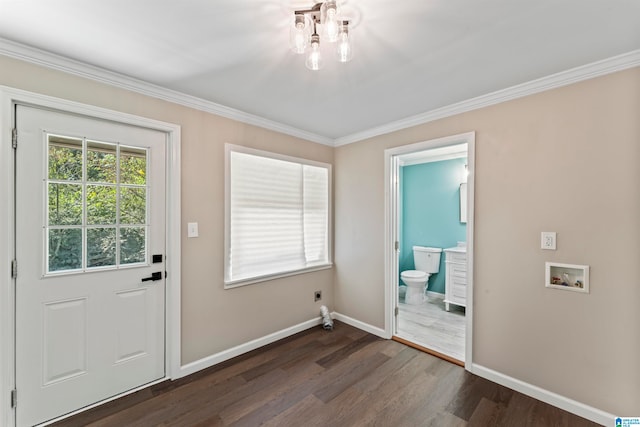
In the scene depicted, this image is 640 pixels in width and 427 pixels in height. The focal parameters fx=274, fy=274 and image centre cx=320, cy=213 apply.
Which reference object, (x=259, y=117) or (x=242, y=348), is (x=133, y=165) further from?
(x=242, y=348)

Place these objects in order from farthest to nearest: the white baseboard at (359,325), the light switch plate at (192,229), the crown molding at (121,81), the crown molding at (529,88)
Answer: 1. the white baseboard at (359,325)
2. the light switch plate at (192,229)
3. the crown molding at (529,88)
4. the crown molding at (121,81)

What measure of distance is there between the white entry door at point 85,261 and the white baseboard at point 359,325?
2017mm

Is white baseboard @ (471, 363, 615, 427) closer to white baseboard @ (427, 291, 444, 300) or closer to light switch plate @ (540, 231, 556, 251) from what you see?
light switch plate @ (540, 231, 556, 251)

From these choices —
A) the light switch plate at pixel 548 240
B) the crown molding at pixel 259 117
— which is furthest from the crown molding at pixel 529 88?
the light switch plate at pixel 548 240

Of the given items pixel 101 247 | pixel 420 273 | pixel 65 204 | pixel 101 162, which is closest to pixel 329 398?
pixel 101 247

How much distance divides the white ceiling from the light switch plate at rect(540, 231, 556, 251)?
115 centimetres

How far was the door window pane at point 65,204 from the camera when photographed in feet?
5.87

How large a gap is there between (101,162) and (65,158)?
19 centimetres

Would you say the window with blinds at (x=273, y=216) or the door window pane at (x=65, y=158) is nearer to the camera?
the door window pane at (x=65, y=158)

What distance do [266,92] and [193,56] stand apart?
2.02 feet

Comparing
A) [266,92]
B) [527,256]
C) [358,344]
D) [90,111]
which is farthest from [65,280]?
[527,256]

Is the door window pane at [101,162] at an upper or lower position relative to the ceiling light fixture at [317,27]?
lower

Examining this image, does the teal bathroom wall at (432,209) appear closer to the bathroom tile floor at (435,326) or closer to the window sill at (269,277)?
the bathroom tile floor at (435,326)

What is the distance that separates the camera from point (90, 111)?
1.88 m
